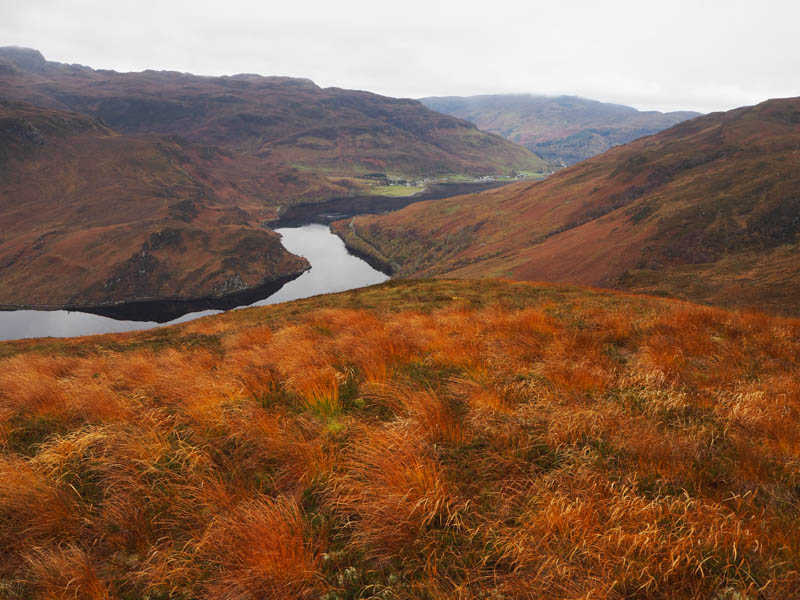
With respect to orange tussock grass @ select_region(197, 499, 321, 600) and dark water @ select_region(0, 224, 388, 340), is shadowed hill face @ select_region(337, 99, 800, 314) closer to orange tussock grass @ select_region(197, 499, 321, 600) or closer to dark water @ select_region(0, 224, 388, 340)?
dark water @ select_region(0, 224, 388, 340)

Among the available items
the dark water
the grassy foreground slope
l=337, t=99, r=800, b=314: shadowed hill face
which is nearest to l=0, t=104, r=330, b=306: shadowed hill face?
the dark water

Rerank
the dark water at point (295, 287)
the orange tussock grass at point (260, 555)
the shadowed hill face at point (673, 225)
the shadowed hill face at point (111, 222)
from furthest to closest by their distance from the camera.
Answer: the shadowed hill face at point (111, 222), the dark water at point (295, 287), the shadowed hill face at point (673, 225), the orange tussock grass at point (260, 555)

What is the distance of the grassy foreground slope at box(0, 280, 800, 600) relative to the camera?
2.59m

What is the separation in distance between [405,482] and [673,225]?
64602 mm

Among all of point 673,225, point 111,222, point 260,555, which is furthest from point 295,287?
point 260,555

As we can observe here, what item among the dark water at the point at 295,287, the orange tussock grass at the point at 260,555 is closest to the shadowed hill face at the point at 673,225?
the dark water at the point at 295,287

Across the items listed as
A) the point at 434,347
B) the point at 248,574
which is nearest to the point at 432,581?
the point at 248,574

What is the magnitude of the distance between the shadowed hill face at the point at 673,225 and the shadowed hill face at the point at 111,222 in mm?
61716

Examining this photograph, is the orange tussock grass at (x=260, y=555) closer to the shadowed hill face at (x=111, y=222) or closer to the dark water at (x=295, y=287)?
the dark water at (x=295, y=287)

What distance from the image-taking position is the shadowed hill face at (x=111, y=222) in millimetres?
100188

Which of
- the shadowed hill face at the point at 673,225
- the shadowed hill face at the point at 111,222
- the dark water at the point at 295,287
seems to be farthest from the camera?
the shadowed hill face at the point at 111,222

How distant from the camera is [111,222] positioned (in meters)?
130

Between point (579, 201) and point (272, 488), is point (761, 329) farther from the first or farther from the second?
point (579, 201)

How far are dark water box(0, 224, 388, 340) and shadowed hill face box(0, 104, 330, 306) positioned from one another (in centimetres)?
725
